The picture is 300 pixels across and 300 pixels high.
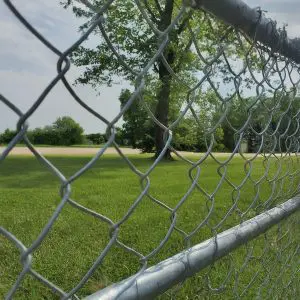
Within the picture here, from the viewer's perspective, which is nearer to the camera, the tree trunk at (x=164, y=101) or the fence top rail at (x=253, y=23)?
the fence top rail at (x=253, y=23)

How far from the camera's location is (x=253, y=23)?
1093 mm

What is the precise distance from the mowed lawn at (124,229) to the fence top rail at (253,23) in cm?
34

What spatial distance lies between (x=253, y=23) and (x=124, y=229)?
2.30 m

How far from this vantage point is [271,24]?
120 centimetres

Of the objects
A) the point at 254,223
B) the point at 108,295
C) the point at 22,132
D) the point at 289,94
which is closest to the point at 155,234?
the point at 289,94

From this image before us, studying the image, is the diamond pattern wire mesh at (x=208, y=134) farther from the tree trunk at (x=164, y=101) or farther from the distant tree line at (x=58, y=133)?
the tree trunk at (x=164, y=101)

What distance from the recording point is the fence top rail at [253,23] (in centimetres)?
91

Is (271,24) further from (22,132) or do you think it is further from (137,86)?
(22,132)

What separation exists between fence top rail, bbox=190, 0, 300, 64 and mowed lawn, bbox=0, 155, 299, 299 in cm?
34

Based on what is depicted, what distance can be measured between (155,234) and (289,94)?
1.72 metres

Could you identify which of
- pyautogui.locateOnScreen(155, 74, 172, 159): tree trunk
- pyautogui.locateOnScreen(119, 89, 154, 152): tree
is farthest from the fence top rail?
pyautogui.locateOnScreen(155, 74, 172, 159): tree trunk

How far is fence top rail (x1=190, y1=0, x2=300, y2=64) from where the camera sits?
907 mm

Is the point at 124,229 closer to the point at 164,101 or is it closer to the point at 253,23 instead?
the point at 253,23

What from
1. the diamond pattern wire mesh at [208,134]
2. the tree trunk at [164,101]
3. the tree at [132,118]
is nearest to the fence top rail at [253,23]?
the diamond pattern wire mesh at [208,134]
